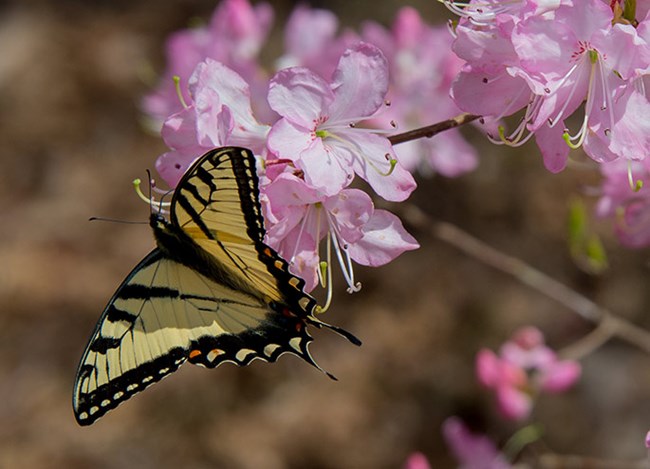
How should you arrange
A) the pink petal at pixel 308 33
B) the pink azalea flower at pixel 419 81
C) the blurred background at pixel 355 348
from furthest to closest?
1. the blurred background at pixel 355 348
2. the pink azalea flower at pixel 419 81
3. the pink petal at pixel 308 33

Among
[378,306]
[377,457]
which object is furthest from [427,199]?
[377,457]

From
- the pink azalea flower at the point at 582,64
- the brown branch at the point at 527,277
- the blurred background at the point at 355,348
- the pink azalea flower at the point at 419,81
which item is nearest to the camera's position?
the pink azalea flower at the point at 582,64

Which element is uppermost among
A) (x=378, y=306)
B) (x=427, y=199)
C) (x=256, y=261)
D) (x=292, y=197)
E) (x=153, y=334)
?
(x=292, y=197)

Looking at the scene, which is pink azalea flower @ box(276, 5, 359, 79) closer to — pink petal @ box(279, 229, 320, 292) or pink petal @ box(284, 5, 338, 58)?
pink petal @ box(284, 5, 338, 58)

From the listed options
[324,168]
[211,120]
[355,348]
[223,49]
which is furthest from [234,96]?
[355,348]

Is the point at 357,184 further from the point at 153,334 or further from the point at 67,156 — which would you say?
the point at 153,334

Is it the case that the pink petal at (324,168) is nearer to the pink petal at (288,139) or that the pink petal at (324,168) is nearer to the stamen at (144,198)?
the pink petal at (288,139)

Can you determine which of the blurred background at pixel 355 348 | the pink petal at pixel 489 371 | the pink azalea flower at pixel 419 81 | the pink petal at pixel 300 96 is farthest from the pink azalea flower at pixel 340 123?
the blurred background at pixel 355 348
